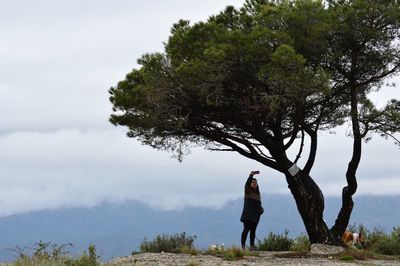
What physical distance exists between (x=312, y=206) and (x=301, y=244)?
2.70 metres

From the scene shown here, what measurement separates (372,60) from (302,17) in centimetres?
272


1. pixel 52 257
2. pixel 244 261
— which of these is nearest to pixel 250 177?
pixel 244 261

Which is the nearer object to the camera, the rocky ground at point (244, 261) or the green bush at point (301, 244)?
the rocky ground at point (244, 261)

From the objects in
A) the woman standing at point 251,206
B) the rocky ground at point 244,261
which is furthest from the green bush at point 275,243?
the rocky ground at point 244,261

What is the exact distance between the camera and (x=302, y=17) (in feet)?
56.0

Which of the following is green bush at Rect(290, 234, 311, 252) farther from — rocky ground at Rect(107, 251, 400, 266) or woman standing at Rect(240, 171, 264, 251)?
rocky ground at Rect(107, 251, 400, 266)

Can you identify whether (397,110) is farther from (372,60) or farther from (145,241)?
(145,241)

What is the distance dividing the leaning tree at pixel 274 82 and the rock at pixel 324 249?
428 mm

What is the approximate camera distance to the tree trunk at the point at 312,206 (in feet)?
63.1

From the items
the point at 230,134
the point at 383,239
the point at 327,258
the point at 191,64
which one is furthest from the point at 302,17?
the point at 383,239

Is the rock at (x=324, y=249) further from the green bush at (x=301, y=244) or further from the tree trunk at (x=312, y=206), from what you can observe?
the green bush at (x=301, y=244)

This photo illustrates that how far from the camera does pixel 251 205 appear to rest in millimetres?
18531

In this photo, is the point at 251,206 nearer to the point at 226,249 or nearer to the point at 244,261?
the point at 226,249

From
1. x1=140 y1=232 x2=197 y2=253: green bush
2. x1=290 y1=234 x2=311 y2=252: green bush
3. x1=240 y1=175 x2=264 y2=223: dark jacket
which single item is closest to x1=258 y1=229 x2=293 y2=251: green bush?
x1=290 y1=234 x2=311 y2=252: green bush
